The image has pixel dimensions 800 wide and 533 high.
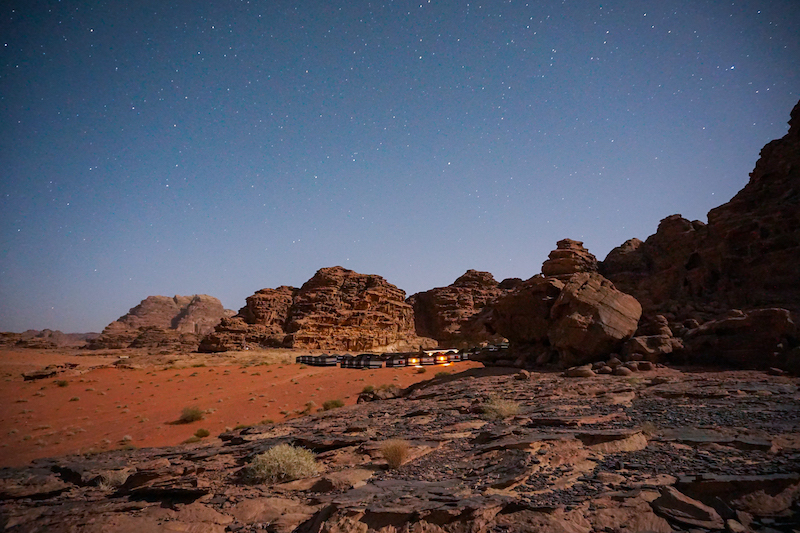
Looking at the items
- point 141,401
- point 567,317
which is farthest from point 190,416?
point 567,317

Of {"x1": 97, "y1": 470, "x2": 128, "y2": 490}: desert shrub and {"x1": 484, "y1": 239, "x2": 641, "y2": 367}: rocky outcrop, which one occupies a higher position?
{"x1": 484, "y1": 239, "x2": 641, "y2": 367}: rocky outcrop

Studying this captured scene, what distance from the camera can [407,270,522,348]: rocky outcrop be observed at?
74188 mm

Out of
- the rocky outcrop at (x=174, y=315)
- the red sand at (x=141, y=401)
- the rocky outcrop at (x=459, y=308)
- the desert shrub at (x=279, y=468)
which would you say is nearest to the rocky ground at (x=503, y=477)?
the desert shrub at (x=279, y=468)

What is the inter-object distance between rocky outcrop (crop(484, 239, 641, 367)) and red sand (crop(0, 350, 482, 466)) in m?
9.72

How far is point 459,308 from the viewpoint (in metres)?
82.2

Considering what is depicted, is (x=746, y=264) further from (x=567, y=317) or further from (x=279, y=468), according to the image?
(x=279, y=468)

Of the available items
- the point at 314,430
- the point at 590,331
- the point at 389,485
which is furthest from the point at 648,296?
the point at 389,485

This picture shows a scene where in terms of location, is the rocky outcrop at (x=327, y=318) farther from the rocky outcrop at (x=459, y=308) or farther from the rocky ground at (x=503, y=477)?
the rocky ground at (x=503, y=477)

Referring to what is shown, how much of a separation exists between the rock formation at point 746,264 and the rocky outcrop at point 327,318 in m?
46.7

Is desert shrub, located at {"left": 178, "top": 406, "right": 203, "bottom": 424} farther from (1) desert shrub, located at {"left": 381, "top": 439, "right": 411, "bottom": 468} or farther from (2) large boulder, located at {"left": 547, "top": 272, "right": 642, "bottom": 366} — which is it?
(2) large boulder, located at {"left": 547, "top": 272, "right": 642, "bottom": 366}

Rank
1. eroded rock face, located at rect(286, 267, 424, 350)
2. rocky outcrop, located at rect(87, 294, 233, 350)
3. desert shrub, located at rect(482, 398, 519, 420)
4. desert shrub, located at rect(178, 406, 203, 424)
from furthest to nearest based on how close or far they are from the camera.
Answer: rocky outcrop, located at rect(87, 294, 233, 350) < eroded rock face, located at rect(286, 267, 424, 350) < desert shrub, located at rect(178, 406, 203, 424) < desert shrub, located at rect(482, 398, 519, 420)

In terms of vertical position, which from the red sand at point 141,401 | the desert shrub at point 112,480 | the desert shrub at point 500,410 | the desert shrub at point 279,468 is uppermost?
the desert shrub at point 500,410

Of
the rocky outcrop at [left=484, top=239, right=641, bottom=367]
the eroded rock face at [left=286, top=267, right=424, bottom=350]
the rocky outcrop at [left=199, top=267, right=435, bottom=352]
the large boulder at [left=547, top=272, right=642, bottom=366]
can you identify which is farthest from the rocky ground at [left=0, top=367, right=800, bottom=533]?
the eroded rock face at [left=286, top=267, right=424, bottom=350]

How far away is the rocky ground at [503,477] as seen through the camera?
3.88 m
